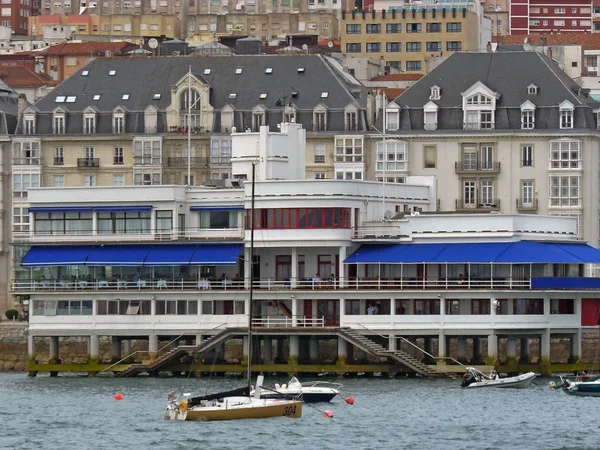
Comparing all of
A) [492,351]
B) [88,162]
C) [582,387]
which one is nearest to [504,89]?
[88,162]

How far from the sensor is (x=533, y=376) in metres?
117

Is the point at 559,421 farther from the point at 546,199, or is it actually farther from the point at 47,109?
the point at 47,109

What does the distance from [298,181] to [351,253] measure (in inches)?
190

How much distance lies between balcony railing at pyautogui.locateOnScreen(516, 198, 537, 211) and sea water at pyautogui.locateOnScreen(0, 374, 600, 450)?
35689mm

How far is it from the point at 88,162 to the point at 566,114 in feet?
103

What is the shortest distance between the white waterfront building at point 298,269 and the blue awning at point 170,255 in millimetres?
83

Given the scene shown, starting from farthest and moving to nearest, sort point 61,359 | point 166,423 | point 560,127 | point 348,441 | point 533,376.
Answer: point 560,127 → point 61,359 → point 533,376 → point 166,423 → point 348,441

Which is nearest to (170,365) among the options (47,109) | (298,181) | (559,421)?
(298,181)

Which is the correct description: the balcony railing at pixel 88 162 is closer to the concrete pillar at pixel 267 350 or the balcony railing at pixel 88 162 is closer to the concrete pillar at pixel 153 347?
the concrete pillar at pixel 153 347

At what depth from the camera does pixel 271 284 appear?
4983 inches

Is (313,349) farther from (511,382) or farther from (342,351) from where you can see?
(511,382)

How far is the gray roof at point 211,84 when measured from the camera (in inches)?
6324

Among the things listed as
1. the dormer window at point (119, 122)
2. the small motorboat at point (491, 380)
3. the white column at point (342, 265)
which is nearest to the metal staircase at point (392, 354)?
the white column at point (342, 265)

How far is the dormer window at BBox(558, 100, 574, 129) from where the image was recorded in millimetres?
154500
